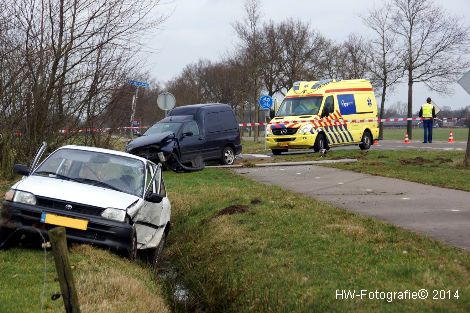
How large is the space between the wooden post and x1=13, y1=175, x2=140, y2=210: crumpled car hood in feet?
11.4

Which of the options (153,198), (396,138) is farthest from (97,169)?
(396,138)

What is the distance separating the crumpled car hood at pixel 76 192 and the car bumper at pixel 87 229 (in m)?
0.20

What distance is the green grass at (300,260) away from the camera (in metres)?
5.89

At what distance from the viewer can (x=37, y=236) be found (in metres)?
7.43

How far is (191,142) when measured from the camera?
744 inches

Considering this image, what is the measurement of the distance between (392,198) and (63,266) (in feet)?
27.0

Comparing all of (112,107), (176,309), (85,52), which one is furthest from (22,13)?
(176,309)

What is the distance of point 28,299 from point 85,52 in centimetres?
1032

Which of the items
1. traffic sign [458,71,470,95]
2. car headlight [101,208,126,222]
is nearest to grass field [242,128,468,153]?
traffic sign [458,71,470,95]

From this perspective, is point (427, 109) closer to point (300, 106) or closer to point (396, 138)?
point (300, 106)

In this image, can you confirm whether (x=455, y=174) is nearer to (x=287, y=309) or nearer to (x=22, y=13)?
(x=287, y=309)

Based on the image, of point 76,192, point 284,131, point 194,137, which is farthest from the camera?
point 284,131

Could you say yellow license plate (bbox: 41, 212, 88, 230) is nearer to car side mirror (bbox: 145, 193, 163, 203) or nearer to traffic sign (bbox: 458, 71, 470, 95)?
car side mirror (bbox: 145, 193, 163, 203)

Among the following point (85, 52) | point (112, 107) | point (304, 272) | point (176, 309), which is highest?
point (85, 52)
